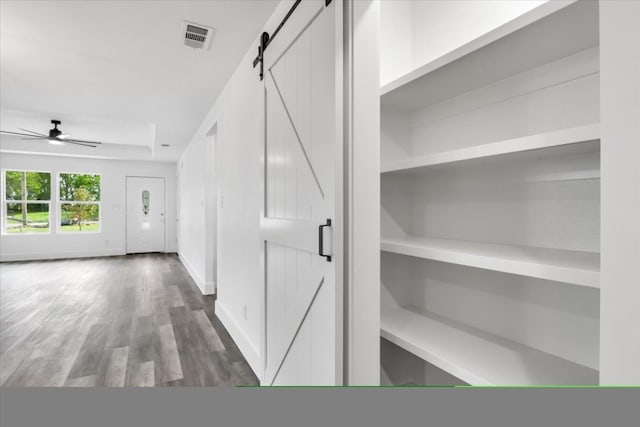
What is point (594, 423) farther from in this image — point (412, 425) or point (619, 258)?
point (619, 258)

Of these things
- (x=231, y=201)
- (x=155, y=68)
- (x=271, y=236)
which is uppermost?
(x=155, y=68)

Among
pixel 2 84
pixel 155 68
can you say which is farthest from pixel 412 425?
pixel 2 84

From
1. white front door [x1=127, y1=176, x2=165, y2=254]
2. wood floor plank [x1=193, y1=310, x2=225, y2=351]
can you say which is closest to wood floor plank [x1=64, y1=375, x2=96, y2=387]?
wood floor plank [x1=193, y1=310, x2=225, y2=351]

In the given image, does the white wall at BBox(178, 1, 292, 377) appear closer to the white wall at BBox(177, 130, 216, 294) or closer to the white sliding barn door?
the white sliding barn door

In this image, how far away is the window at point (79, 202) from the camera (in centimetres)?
777

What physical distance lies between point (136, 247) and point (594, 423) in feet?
31.6

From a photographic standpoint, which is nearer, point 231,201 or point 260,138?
point 260,138

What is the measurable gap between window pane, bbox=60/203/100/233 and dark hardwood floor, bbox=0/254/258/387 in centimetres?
275

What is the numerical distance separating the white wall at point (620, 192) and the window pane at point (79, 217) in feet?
31.3

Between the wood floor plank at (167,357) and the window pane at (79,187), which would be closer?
the wood floor plank at (167,357)

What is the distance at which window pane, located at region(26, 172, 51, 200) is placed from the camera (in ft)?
24.2

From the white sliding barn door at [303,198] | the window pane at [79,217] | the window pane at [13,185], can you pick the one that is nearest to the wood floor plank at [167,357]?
the white sliding barn door at [303,198]

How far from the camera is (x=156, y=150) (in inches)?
270

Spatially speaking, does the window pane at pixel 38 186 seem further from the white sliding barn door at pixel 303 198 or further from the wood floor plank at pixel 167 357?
the white sliding barn door at pixel 303 198
